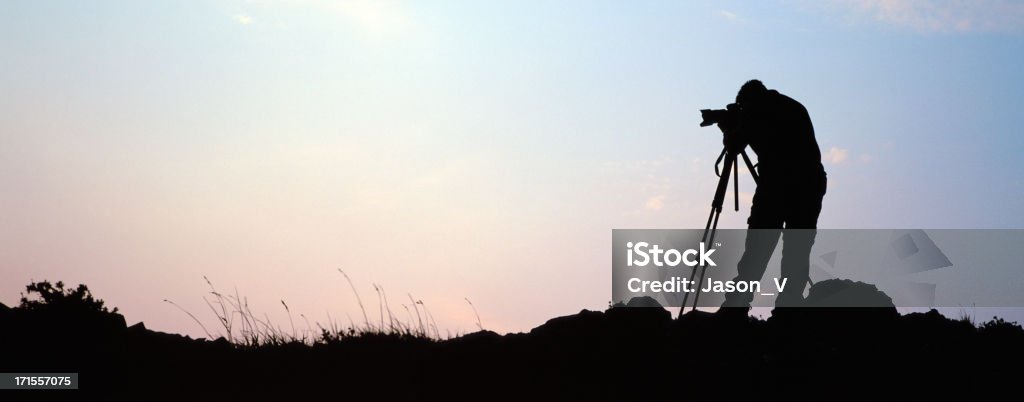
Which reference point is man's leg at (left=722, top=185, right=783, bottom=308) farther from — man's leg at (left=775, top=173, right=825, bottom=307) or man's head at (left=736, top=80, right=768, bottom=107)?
man's head at (left=736, top=80, right=768, bottom=107)

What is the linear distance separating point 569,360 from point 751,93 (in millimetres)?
3704

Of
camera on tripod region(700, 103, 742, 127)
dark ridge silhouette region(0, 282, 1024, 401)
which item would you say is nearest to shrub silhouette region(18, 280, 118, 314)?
dark ridge silhouette region(0, 282, 1024, 401)

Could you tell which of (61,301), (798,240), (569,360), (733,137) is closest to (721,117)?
(733,137)

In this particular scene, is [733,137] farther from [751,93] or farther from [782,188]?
[782,188]

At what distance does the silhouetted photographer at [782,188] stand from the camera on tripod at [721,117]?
161mm

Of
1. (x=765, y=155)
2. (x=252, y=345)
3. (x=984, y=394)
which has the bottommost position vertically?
(x=984, y=394)

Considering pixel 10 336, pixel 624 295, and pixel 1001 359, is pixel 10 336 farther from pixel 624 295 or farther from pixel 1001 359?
pixel 1001 359

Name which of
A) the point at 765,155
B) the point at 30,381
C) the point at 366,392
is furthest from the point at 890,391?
the point at 30,381

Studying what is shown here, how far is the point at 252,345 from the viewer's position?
11688mm

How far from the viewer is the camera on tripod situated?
11188mm

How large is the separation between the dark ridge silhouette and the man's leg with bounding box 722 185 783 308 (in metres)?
0.51

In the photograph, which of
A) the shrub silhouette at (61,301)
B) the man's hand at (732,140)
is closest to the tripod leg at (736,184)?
the man's hand at (732,140)

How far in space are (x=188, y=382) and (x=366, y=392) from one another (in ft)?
6.92

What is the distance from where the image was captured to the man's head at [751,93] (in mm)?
11367
